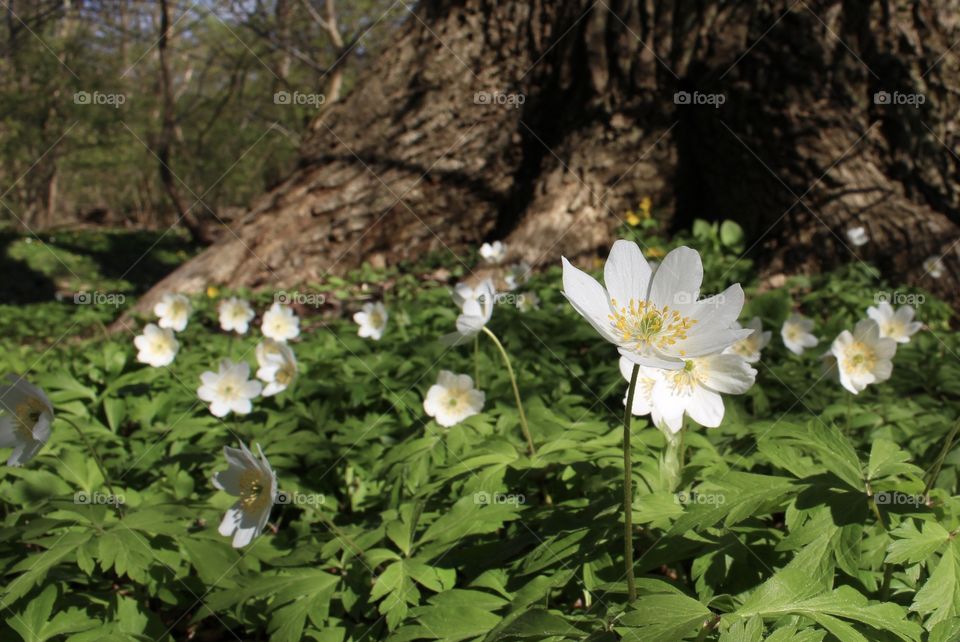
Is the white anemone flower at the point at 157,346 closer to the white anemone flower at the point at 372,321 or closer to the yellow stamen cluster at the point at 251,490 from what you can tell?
the white anemone flower at the point at 372,321

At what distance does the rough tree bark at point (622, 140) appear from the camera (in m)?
4.67

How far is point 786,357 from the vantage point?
336 centimetres

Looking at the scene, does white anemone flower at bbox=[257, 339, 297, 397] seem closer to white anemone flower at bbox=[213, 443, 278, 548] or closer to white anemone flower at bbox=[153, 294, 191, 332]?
white anemone flower at bbox=[153, 294, 191, 332]

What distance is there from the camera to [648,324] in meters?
1.35

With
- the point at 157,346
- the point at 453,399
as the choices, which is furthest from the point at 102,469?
the point at 157,346

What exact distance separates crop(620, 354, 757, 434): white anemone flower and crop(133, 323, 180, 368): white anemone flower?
9.22ft

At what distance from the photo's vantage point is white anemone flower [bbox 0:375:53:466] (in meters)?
2.03

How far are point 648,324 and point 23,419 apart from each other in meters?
1.94

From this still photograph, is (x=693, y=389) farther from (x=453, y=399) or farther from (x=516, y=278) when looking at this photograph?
(x=516, y=278)

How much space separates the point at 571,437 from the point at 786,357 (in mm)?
1703

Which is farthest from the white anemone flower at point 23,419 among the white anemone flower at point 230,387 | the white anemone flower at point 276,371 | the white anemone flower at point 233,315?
the white anemone flower at point 233,315

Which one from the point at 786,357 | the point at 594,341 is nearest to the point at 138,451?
the point at 594,341

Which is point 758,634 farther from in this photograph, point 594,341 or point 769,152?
point 769,152

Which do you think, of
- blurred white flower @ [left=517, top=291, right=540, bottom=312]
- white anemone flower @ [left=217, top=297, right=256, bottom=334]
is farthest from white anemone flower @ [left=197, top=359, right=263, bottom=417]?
blurred white flower @ [left=517, top=291, right=540, bottom=312]
